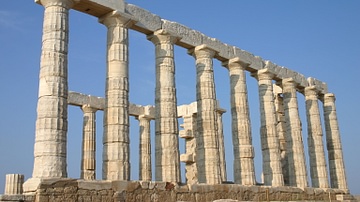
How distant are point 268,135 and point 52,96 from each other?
1386 centimetres

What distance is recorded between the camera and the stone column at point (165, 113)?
64.0 feet

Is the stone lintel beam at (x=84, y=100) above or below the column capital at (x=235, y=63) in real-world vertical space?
below

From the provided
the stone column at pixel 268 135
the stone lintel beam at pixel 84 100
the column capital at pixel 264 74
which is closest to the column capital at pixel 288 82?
the stone column at pixel 268 135

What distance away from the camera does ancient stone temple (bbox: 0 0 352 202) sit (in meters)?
15.8

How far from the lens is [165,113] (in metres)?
20.1

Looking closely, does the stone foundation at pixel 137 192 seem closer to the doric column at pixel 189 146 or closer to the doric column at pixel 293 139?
the doric column at pixel 293 139

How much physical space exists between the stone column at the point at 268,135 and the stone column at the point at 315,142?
4.99 m

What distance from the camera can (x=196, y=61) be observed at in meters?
23.1

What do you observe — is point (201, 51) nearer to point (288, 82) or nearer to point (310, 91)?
point (288, 82)

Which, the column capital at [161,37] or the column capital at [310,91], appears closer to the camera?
the column capital at [161,37]

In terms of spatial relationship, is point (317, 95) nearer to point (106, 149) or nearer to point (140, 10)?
point (140, 10)

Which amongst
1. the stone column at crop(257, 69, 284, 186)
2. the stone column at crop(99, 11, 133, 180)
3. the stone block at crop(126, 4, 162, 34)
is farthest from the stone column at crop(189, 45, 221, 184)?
the stone column at crop(99, 11, 133, 180)

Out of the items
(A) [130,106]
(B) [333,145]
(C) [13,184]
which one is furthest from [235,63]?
(C) [13,184]

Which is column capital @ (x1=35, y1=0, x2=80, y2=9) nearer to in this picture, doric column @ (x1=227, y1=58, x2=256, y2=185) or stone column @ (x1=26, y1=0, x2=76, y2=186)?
stone column @ (x1=26, y1=0, x2=76, y2=186)
